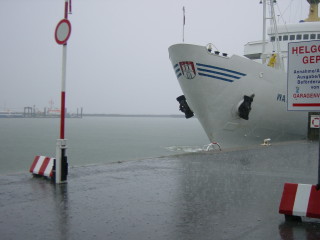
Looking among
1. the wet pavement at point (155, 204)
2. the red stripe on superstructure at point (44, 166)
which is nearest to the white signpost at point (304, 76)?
the wet pavement at point (155, 204)

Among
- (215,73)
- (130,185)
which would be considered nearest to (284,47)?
(215,73)

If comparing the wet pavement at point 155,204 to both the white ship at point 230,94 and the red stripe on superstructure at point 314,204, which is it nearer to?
the red stripe on superstructure at point 314,204

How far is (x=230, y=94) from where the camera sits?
1683 cm

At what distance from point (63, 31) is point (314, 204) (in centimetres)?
552

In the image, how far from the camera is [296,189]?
488 cm

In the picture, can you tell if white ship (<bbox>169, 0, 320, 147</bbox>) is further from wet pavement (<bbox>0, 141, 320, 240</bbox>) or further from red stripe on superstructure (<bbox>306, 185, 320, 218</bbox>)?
red stripe on superstructure (<bbox>306, 185, 320, 218</bbox>)

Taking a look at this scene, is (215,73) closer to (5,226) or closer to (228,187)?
(228,187)

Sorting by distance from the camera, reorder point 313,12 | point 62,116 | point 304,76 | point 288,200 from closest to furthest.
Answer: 1. point 288,200
2. point 304,76
3. point 62,116
4. point 313,12

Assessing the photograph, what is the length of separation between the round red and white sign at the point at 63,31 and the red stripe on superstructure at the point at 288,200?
4.99 metres

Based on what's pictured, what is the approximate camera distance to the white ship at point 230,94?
16.1 meters

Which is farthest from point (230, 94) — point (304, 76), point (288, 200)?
point (288, 200)

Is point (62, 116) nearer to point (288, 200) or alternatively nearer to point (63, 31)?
point (63, 31)

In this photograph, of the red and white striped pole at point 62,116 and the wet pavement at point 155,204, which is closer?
the wet pavement at point 155,204

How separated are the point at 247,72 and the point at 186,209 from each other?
1291cm
